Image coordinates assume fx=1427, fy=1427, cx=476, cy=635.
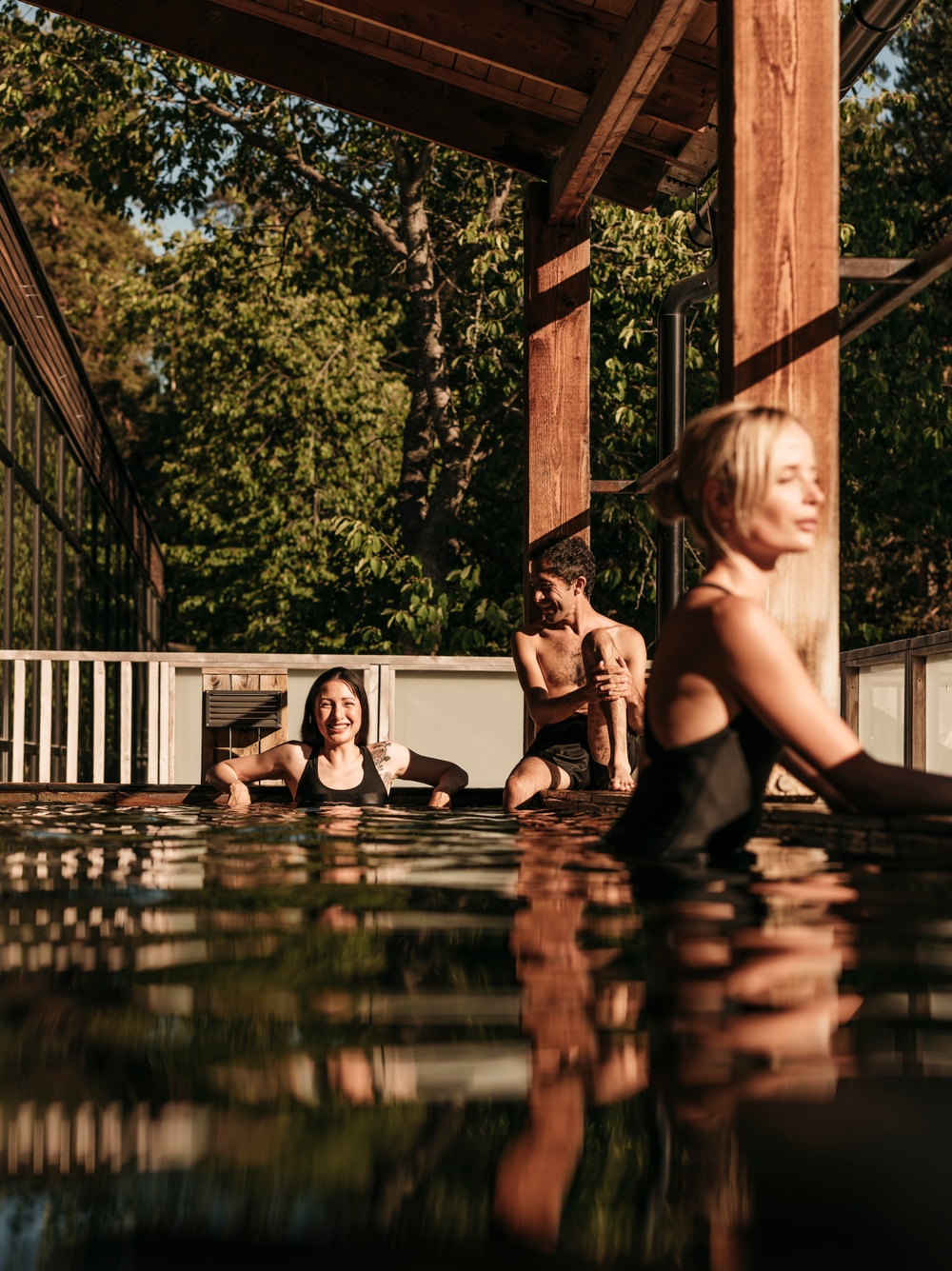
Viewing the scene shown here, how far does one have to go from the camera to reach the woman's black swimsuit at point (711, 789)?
283 cm

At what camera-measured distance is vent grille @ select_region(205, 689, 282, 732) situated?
354 inches

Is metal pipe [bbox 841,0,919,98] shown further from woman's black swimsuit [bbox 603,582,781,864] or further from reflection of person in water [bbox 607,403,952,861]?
woman's black swimsuit [bbox 603,582,781,864]

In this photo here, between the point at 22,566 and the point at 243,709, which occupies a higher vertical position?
the point at 22,566

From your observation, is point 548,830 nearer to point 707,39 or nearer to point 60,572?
point 707,39

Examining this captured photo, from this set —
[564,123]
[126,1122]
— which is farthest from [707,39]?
[126,1122]

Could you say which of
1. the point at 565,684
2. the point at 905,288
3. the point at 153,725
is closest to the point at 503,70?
the point at 565,684

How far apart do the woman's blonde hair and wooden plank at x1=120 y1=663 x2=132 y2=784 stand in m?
6.21

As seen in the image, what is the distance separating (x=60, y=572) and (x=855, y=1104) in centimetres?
1381

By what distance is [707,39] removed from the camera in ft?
20.0

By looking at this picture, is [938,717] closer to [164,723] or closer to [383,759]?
[383,759]

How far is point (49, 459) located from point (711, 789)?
12111mm

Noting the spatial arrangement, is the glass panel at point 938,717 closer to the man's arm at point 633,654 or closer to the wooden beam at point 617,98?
the man's arm at point 633,654

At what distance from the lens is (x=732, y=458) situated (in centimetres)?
289

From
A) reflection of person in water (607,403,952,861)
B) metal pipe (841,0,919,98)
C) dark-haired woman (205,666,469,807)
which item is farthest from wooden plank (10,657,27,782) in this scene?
reflection of person in water (607,403,952,861)
